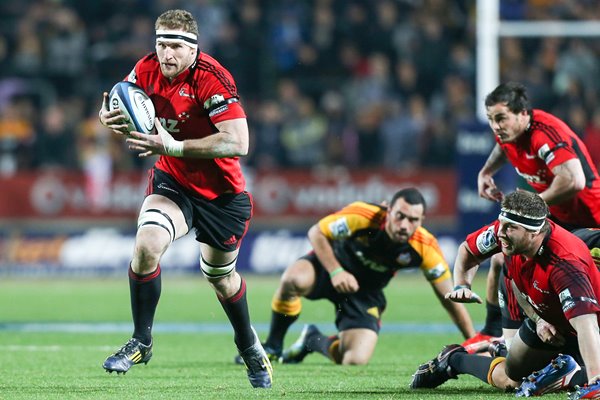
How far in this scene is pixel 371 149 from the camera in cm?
1808

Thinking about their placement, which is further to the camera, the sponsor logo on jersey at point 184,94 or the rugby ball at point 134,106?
the sponsor logo on jersey at point 184,94

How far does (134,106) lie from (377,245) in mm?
2845

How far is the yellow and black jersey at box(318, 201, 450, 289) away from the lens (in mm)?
8797

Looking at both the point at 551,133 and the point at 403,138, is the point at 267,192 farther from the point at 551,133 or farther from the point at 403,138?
the point at 551,133

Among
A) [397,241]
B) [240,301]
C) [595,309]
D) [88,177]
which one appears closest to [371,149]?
[88,177]

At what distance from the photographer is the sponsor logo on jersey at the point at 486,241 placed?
265 inches

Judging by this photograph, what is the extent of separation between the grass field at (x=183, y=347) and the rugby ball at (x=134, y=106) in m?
1.51

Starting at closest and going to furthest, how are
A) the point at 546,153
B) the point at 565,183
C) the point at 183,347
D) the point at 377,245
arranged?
the point at 565,183, the point at 546,153, the point at 377,245, the point at 183,347

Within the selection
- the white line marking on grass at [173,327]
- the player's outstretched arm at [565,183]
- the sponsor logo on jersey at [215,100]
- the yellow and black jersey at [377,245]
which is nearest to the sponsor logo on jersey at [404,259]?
the yellow and black jersey at [377,245]

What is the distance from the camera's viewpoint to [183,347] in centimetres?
989

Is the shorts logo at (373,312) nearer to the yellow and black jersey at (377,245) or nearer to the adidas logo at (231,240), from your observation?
the yellow and black jersey at (377,245)

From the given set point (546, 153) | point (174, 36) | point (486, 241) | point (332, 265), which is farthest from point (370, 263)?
point (174, 36)

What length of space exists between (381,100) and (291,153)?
1.63m

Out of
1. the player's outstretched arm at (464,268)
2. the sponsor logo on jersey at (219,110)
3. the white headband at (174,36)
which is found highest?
the white headband at (174,36)
